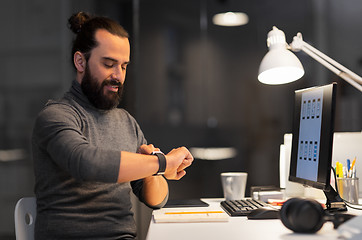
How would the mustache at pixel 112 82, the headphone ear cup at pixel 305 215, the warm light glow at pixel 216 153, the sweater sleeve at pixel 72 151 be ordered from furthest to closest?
1. the warm light glow at pixel 216 153
2. the mustache at pixel 112 82
3. the sweater sleeve at pixel 72 151
4. the headphone ear cup at pixel 305 215

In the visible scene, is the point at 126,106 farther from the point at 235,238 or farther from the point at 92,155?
the point at 235,238

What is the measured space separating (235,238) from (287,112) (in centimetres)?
218

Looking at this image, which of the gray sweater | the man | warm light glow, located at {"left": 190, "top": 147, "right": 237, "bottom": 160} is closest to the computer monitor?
the man

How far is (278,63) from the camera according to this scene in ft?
5.38

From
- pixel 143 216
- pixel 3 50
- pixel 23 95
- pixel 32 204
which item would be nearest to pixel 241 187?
pixel 32 204

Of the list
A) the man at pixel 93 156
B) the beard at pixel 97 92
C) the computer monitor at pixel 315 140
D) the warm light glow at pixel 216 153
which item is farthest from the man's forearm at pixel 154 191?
the warm light glow at pixel 216 153

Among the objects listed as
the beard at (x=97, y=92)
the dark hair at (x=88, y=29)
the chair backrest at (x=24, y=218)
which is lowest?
the chair backrest at (x=24, y=218)

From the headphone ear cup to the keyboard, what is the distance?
0.37m

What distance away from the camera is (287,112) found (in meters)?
3.20

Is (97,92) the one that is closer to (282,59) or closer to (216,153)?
(282,59)

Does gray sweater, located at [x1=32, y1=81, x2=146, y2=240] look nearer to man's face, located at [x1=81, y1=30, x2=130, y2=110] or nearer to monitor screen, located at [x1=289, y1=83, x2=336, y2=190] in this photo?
man's face, located at [x1=81, y1=30, x2=130, y2=110]

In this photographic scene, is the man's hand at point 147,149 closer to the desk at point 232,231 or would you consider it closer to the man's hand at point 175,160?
the man's hand at point 175,160

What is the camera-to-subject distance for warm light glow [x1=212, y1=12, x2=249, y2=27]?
10.6 ft

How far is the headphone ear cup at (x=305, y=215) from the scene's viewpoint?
3.66 feet
